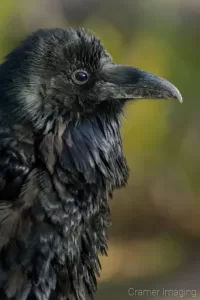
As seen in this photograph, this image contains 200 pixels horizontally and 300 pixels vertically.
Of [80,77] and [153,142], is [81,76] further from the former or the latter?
[153,142]

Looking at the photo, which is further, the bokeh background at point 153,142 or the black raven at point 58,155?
the bokeh background at point 153,142

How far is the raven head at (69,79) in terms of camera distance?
1.87 meters

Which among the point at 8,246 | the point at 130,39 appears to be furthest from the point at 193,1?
the point at 8,246

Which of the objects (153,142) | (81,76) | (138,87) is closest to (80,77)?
(81,76)

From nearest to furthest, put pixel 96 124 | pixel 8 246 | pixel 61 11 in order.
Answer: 1. pixel 8 246
2. pixel 96 124
3. pixel 61 11

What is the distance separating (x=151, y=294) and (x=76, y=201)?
9.01 feet

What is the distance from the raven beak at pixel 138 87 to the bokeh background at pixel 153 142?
271 cm

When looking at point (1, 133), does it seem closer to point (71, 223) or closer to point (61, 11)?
point (71, 223)

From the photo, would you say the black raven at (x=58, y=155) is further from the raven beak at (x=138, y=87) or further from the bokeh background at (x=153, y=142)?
the bokeh background at (x=153, y=142)

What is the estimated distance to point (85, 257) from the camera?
200 centimetres

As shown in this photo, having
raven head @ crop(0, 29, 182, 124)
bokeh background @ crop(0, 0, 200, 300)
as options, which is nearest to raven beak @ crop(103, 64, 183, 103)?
raven head @ crop(0, 29, 182, 124)

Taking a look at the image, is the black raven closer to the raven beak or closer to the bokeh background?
the raven beak

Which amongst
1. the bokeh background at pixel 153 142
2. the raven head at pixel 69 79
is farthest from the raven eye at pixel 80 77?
the bokeh background at pixel 153 142

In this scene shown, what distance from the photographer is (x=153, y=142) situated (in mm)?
5168
